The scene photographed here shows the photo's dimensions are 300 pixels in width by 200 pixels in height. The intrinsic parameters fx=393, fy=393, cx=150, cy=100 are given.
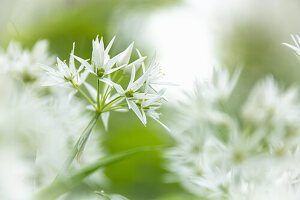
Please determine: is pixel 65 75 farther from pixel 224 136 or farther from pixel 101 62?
pixel 224 136

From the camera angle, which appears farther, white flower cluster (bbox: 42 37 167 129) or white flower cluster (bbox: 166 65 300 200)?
white flower cluster (bbox: 166 65 300 200)

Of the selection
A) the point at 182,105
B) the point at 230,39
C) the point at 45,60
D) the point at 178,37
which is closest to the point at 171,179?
the point at 182,105

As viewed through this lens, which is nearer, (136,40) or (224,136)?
(224,136)

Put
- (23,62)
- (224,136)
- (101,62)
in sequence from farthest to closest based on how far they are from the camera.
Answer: (224,136) < (23,62) < (101,62)

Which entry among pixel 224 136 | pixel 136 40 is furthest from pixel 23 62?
pixel 136 40

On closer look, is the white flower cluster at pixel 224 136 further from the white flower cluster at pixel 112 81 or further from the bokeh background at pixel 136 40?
the white flower cluster at pixel 112 81

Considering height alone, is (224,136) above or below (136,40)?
below

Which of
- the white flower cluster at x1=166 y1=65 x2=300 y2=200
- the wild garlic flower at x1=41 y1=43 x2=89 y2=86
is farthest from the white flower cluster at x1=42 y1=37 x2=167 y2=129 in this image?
the white flower cluster at x1=166 y1=65 x2=300 y2=200

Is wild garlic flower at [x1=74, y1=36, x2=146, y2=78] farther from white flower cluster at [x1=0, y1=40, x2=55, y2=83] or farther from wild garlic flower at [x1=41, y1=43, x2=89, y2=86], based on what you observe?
white flower cluster at [x1=0, y1=40, x2=55, y2=83]

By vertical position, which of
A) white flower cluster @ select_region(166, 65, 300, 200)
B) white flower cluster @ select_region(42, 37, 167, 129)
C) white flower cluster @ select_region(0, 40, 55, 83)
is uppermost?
white flower cluster @ select_region(0, 40, 55, 83)

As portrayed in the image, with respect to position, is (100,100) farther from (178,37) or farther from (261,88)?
(178,37)
